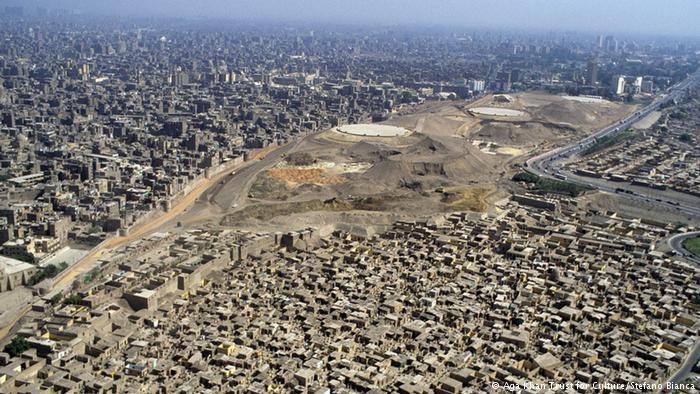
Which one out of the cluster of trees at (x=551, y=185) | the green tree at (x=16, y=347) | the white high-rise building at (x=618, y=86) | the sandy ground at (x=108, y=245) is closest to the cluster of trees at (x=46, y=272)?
the sandy ground at (x=108, y=245)

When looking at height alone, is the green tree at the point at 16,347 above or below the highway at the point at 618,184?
above

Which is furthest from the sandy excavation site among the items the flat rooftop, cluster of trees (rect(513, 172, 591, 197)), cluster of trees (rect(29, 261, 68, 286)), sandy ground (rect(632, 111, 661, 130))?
cluster of trees (rect(29, 261, 68, 286))

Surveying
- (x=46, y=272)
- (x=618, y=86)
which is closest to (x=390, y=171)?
(x=46, y=272)

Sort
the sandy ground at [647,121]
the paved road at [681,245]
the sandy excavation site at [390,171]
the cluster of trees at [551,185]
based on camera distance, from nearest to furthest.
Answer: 1. the paved road at [681,245]
2. the sandy excavation site at [390,171]
3. the cluster of trees at [551,185]
4. the sandy ground at [647,121]

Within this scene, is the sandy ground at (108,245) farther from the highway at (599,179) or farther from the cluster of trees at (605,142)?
the cluster of trees at (605,142)

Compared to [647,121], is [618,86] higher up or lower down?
higher up

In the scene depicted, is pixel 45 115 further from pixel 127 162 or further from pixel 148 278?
pixel 148 278

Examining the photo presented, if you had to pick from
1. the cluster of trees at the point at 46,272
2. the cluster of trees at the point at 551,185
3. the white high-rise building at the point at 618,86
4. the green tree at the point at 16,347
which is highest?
the white high-rise building at the point at 618,86

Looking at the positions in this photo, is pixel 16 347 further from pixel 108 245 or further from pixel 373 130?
pixel 373 130
